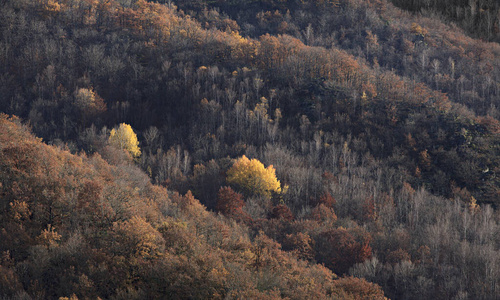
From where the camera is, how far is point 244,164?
383ft

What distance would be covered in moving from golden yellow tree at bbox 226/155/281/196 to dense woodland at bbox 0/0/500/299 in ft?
1.15

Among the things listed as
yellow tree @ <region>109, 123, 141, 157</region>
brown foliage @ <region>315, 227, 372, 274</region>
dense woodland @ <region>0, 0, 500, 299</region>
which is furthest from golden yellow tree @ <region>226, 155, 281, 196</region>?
yellow tree @ <region>109, 123, 141, 157</region>

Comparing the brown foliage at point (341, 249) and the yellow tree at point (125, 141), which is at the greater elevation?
the brown foliage at point (341, 249)

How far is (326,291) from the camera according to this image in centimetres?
4944

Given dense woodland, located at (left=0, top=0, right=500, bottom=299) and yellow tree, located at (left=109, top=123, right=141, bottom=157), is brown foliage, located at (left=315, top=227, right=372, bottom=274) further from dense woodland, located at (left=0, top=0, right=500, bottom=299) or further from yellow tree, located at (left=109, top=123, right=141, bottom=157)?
yellow tree, located at (left=109, top=123, right=141, bottom=157)

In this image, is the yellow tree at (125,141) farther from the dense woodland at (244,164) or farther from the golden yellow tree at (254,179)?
the golden yellow tree at (254,179)

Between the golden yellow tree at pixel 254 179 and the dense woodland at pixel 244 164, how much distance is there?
352 mm

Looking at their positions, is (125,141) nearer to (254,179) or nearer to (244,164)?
(244,164)

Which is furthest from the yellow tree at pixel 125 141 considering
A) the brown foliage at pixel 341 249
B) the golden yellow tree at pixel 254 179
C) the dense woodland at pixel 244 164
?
the brown foliage at pixel 341 249

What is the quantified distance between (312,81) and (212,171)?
6054cm

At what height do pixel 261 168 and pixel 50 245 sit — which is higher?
pixel 50 245

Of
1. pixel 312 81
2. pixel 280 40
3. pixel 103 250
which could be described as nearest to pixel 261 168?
pixel 312 81

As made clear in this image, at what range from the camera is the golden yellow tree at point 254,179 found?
109938mm

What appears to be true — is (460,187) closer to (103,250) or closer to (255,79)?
(255,79)
